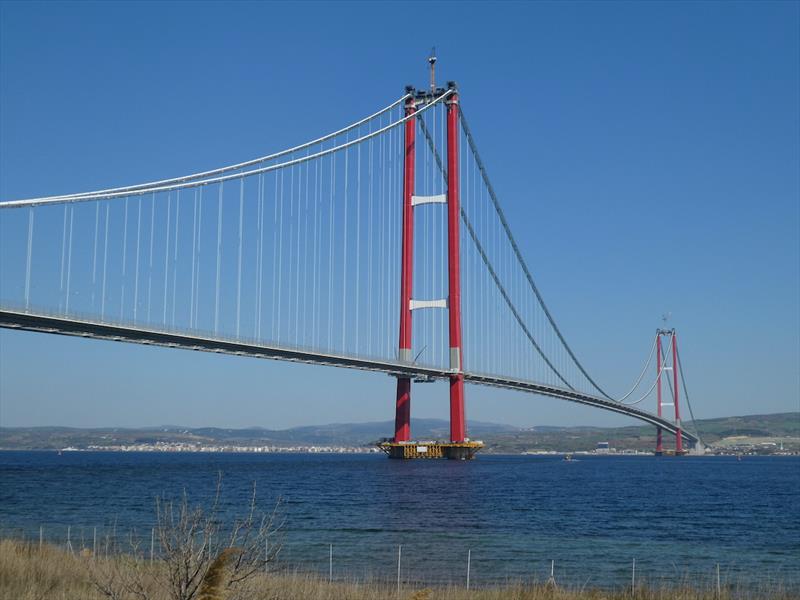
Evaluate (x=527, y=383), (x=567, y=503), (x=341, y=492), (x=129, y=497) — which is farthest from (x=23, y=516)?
(x=527, y=383)

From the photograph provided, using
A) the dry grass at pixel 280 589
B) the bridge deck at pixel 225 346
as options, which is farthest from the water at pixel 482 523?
the bridge deck at pixel 225 346

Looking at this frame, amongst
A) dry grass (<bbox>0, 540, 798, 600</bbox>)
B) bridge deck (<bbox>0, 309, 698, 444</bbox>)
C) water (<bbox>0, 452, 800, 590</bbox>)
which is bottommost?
water (<bbox>0, 452, 800, 590</bbox>)

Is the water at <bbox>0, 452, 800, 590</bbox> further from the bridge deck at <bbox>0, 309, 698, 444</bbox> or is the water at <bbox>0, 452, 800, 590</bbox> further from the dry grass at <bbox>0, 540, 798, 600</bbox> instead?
the bridge deck at <bbox>0, 309, 698, 444</bbox>

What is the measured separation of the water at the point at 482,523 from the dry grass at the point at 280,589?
2.95m

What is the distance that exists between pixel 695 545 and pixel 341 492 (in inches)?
745

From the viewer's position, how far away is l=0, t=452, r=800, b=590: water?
18844 mm

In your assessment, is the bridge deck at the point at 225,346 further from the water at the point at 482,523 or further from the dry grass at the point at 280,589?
Answer: the dry grass at the point at 280,589

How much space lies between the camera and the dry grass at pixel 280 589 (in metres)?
11.5

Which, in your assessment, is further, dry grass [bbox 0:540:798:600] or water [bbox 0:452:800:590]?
water [bbox 0:452:800:590]

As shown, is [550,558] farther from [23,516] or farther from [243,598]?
[23,516]

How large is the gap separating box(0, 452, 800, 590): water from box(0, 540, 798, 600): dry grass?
2950 mm

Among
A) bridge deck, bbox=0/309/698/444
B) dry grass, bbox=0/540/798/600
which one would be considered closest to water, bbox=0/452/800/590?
dry grass, bbox=0/540/798/600

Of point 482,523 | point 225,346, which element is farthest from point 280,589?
point 225,346

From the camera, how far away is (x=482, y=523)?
27.4m
